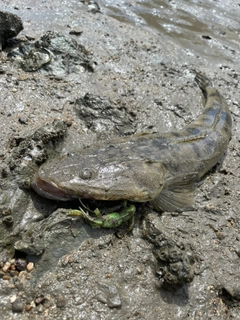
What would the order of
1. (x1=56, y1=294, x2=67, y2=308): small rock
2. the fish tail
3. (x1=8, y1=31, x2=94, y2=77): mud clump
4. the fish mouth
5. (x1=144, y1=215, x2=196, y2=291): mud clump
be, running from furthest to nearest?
the fish tail
(x1=8, y1=31, x2=94, y2=77): mud clump
the fish mouth
(x1=144, y1=215, x2=196, y2=291): mud clump
(x1=56, y1=294, x2=67, y2=308): small rock

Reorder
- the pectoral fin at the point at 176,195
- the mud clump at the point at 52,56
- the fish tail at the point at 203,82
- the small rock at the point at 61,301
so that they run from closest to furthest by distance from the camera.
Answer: the small rock at the point at 61,301, the pectoral fin at the point at 176,195, the mud clump at the point at 52,56, the fish tail at the point at 203,82

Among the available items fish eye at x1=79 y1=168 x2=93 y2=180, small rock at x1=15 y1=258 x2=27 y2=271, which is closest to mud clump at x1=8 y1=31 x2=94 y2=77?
fish eye at x1=79 y1=168 x2=93 y2=180

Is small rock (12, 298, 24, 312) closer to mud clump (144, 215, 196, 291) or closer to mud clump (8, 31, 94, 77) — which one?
mud clump (144, 215, 196, 291)

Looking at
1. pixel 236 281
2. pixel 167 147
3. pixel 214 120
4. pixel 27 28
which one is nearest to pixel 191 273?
pixel 236 281

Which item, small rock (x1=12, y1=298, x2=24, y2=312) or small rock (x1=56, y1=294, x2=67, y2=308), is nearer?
small rock (x1=12, y1=298, x2=24, y2=312)

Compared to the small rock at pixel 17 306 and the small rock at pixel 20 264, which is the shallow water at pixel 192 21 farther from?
the small rock at pixel 17 306

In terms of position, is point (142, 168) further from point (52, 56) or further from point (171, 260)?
point (52, 56)

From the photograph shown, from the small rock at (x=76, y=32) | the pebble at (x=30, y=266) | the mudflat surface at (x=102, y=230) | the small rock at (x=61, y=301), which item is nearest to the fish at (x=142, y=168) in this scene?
the mudflat surface at (x=102, y=230)
